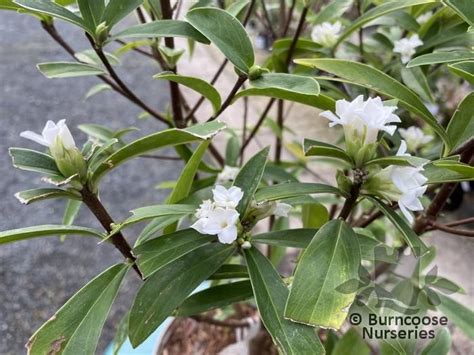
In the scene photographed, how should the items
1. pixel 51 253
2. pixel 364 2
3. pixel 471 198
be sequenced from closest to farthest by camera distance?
pixel 364 2
pixel 51 253
pixel 471 198

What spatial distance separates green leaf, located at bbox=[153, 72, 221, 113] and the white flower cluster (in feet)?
0.39

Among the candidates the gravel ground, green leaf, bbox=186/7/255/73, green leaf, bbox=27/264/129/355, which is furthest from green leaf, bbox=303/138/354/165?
the gravel ground

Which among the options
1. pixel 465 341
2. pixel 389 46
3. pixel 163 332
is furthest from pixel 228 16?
pixel 465 341

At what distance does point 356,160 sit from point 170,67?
0.30 meters

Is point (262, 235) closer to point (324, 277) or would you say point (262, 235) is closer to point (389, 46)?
point (324, 277)

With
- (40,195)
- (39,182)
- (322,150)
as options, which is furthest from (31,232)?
(39,182)

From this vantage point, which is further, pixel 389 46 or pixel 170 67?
pixel 389 46

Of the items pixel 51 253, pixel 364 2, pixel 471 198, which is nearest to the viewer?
pixel 364 2

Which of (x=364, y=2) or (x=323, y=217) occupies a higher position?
(x=364, y=2)

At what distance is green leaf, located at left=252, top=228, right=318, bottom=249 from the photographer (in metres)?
0.52

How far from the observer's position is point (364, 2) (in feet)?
2.53

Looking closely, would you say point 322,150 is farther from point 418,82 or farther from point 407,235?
point 418,82

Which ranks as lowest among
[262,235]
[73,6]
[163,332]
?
[163,332]

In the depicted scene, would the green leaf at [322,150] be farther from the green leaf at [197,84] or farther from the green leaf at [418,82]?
the green leaf at [418,82]
